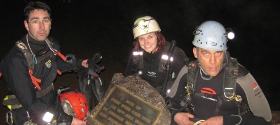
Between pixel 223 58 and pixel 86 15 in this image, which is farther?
pixel 86 15

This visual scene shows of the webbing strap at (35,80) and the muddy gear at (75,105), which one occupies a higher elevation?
the webbing strap at (35,80)

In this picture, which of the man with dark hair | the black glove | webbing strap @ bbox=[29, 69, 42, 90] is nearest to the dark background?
the man with dark hair

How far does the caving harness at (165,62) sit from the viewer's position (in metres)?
4.87

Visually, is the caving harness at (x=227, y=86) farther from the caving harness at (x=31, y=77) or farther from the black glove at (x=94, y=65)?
the caving harness at (x=31, y=77)

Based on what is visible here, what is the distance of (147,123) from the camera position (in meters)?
4.16

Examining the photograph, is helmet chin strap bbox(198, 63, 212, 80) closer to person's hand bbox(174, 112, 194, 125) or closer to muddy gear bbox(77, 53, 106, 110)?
person's hand bbox(174, 112, 194, 125)

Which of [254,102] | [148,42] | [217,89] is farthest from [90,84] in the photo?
[254,102]

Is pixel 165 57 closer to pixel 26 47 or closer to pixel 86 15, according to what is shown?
pixel 26 47

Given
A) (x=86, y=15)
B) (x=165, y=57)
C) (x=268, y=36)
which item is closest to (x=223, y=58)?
(x=165, y=57)

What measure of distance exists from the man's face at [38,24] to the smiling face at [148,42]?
69.0 inches

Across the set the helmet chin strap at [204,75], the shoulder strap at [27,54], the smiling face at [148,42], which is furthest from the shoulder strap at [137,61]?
the shoulder strap at [27,54]

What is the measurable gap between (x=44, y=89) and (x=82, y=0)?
61.9 feet

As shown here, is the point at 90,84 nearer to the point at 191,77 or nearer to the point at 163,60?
the point at 163,60

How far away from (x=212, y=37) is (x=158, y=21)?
13.2 meters
